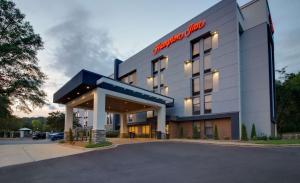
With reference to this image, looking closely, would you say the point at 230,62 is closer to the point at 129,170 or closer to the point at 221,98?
the point at 221,98

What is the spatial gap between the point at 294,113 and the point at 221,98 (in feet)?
72.4

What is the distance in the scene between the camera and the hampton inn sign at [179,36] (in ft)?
111

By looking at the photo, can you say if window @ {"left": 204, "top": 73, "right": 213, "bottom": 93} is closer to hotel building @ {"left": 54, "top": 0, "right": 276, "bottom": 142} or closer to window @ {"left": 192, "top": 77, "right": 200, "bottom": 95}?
hotel building @ {"left": 54, "top": 0, "right": 276, "bottom": 142}

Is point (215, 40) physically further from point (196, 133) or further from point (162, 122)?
point (162, 122)

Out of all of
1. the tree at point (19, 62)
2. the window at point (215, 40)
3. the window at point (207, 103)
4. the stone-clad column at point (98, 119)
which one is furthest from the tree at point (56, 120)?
the window at point (215, 40)

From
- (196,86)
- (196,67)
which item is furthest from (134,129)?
(196,67)

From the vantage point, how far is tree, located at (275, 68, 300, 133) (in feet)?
139

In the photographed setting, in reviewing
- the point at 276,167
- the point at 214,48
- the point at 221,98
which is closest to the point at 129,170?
the point at 276,167

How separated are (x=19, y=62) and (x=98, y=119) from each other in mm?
9304

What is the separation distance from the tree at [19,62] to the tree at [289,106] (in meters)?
40.2

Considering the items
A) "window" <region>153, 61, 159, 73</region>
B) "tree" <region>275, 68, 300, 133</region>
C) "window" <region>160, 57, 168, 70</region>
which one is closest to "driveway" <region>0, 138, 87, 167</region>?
"window" <region>160, 57, 168, 70</region>

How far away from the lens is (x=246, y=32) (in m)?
30.9

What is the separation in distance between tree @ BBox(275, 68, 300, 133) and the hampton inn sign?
856 inches

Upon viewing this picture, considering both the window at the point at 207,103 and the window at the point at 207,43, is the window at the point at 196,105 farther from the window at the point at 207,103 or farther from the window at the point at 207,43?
the window at the point at 207,43
